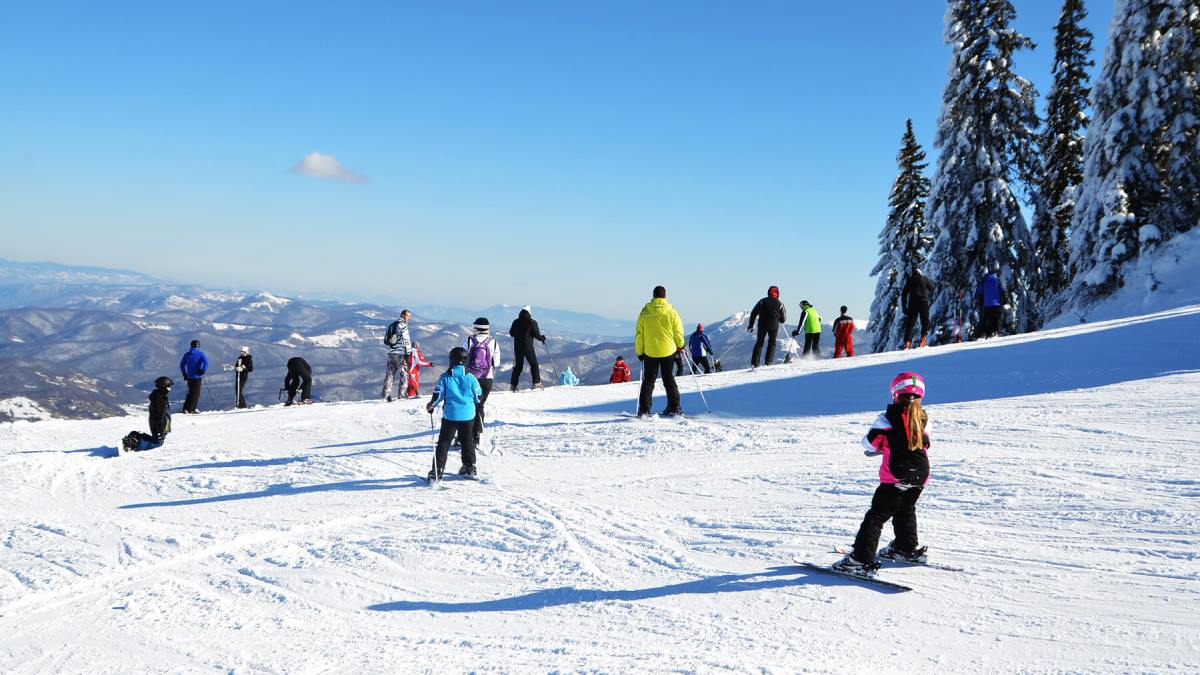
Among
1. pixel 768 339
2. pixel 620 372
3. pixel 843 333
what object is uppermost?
pixel 843 333

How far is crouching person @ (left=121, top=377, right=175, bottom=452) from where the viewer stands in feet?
41.0

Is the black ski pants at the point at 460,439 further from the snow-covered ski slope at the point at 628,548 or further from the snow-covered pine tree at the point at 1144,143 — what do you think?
the snow-covered pine tree at the point at 1144,143

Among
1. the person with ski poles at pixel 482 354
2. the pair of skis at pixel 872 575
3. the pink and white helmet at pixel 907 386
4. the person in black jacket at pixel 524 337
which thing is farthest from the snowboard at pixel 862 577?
the person in black jacket at pixel 524 337

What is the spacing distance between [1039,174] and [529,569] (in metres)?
25.1

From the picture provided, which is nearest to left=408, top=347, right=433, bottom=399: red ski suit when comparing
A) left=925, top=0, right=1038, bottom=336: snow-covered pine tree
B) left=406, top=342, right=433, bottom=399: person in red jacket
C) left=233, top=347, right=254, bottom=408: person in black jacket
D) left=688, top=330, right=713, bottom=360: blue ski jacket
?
left=406, top=342, right=433, bottom=399: person in red jacket

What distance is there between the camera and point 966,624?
4598mm

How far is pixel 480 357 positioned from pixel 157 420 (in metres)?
6.37

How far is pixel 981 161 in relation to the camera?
77.4ft

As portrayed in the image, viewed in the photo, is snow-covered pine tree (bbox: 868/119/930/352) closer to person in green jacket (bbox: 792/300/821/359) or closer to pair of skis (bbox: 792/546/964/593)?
person in green jacket (bbox: 792/300/821/359)

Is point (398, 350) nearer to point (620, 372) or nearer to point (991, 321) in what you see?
point (620, 372)

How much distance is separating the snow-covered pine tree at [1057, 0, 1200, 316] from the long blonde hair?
66.8 ft

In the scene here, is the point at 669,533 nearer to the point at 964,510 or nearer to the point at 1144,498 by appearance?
the point at 964,510

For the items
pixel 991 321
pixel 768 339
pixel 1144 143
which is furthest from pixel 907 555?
pixel 1144 143

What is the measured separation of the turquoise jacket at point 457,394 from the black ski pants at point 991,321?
15344 mm
